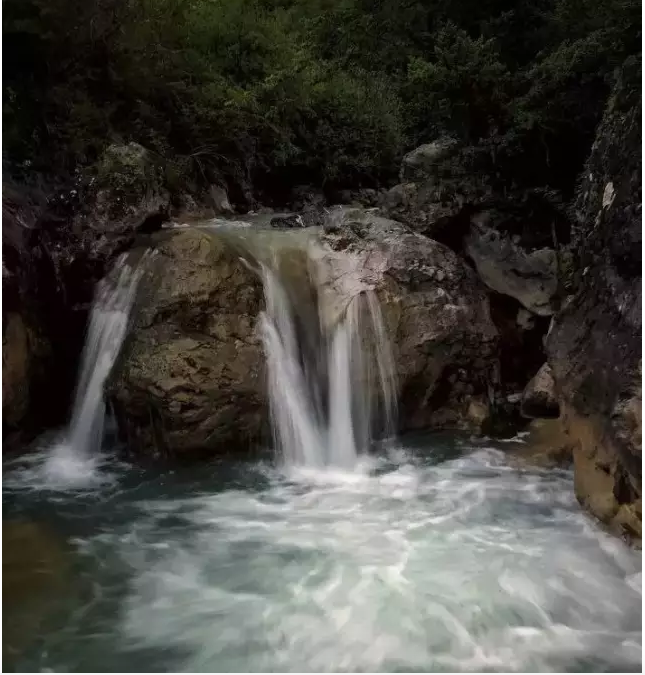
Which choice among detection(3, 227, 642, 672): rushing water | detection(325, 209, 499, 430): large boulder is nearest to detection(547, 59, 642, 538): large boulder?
detection(3, 227, 642, 672): rushing water

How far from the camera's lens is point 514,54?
1171 cm

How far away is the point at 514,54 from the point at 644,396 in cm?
891

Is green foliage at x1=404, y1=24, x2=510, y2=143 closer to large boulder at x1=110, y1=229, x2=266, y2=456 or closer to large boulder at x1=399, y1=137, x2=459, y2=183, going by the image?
large boulder at x1=399, y1=137, x2=459, y2=183

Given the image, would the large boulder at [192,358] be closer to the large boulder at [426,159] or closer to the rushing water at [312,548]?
the rushing water at [312,548]

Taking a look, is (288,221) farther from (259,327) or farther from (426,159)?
(259,327)

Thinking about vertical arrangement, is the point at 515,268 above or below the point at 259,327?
above

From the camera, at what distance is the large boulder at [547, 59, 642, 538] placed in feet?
17.0

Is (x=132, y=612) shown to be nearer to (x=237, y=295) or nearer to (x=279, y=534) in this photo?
(x=279, y=534)

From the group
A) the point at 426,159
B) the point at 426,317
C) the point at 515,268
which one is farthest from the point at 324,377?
the point at 426,159

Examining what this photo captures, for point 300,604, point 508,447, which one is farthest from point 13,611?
point 508,447

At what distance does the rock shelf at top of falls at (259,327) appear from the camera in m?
7.14

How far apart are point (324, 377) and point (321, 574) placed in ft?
10.4

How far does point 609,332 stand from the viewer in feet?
18.9

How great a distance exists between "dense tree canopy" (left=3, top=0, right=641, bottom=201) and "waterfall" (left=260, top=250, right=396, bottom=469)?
3127 millimetres
